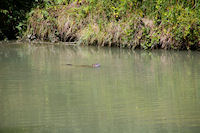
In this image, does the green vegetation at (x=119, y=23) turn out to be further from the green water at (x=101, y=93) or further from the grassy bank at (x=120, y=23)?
the green water at (x=101, y=93)

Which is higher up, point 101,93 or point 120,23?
point 120,23

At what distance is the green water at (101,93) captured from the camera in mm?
5699

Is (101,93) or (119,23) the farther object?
(119,23)

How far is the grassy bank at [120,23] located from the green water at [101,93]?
31.3 inches

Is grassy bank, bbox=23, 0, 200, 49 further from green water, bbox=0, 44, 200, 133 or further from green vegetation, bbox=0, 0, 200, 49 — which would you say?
green water, bbox=0, 44, 200, 133

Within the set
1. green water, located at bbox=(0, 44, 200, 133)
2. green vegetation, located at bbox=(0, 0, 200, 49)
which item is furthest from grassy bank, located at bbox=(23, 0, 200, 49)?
green water, located at bbox=(0, 44, 200, 133)

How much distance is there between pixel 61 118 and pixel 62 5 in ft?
31.0

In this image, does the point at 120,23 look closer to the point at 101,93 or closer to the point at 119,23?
the point at 119,23

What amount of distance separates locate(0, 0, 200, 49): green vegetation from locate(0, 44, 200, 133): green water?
0.79 meters

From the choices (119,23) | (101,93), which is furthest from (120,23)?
(101,93)

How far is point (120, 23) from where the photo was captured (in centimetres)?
1315

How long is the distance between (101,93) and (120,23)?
602 centimetres

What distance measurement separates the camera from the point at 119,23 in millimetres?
13219

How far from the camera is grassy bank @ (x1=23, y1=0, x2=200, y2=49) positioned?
12414mm
